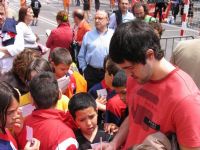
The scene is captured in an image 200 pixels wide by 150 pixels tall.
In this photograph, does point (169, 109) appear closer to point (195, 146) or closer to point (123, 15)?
point (195, 146)

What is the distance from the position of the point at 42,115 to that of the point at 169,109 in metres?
1.21

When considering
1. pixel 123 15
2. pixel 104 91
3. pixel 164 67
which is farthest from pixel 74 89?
pixel 123 15

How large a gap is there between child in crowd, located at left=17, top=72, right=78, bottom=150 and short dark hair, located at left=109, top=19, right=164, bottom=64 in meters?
0.95

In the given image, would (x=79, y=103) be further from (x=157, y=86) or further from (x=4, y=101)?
(x=157, y=86)

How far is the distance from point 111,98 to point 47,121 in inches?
39.4

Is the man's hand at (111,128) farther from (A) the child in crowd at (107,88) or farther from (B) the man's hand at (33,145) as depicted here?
(B) the man's hand at (33,145)

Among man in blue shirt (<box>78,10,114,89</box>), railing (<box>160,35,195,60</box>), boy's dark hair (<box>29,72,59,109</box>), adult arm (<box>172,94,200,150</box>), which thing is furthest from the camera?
railing (<box>160,35,195,60</box>)

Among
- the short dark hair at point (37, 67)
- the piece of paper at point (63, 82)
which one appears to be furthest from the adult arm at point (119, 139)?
the piece of paper at point (63, 82)

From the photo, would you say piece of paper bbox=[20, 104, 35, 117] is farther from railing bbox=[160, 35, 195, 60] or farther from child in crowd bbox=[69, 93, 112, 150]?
railing bbox=[160, 35, 195, 60]

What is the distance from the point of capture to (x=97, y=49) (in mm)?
5355

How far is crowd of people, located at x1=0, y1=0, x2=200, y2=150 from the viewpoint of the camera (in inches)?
69.2

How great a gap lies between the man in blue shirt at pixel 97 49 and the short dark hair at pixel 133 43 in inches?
138

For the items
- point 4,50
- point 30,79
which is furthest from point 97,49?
point 30,79

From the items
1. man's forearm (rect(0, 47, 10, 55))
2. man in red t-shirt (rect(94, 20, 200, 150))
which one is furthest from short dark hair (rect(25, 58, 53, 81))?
man in red t-shirt (rect(94, 20, 200, 150))
